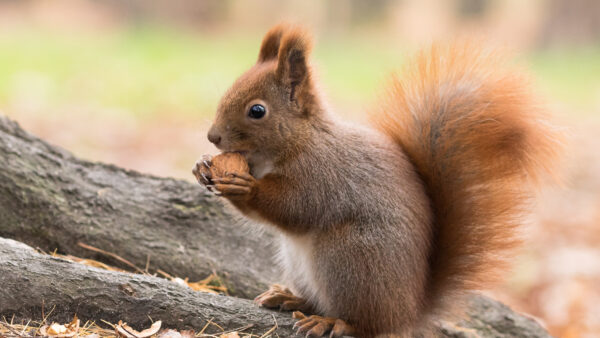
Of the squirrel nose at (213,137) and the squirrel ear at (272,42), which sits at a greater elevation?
the squirrel ear at (272,42)

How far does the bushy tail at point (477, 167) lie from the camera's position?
1789mm

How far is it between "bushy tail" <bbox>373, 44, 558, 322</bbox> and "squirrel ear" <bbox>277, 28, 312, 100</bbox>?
1.16 feet

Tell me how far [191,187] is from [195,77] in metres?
4.25

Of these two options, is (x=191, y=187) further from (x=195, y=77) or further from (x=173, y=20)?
(x=173, y=20)

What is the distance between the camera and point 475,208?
1789 mm

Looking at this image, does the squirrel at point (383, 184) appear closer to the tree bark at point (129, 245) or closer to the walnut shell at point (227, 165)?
the walnut shell at point (227, 165)

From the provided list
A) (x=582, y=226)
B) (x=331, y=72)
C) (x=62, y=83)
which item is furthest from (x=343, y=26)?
(x=582, y=226)

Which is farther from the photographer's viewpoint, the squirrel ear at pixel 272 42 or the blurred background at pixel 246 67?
the blurred background at pixel 246 67

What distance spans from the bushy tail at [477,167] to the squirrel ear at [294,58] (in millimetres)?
353

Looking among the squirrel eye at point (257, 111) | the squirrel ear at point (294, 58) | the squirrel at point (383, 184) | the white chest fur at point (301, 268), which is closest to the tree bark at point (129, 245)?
the white chest fur at point (301, 268)

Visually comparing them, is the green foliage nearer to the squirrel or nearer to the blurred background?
the blurred background

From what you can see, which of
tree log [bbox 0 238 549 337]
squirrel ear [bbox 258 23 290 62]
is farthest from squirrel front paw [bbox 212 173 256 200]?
squirrel ear [bbox 258 23 290 62]

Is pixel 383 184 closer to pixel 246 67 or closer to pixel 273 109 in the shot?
pixel 273 109

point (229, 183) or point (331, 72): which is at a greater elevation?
point (331, 72)
